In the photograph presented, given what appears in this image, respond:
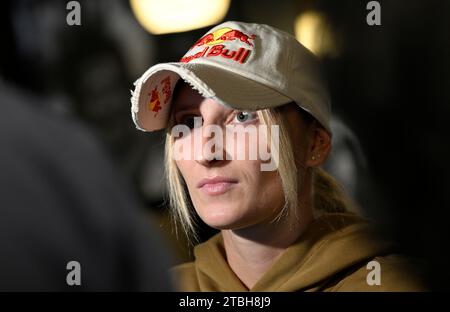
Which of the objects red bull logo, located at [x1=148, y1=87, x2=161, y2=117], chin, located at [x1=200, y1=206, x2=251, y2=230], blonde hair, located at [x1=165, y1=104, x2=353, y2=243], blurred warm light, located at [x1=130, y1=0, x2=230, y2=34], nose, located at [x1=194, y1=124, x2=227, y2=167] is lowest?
chin, located at [x1=200, y1=206, x2=251, y2=230]

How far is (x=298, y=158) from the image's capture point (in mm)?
793

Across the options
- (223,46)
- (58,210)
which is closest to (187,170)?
(223,46)

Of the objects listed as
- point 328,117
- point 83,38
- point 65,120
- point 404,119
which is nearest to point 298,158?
point 328,117

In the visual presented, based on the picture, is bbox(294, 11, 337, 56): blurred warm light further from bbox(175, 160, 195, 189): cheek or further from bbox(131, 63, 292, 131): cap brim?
bbox(175, 160, 195, 189): cheek

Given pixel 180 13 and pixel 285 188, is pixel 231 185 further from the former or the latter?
pixel 180 13

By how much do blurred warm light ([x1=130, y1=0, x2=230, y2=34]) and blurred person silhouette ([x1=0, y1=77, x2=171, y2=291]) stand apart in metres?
0.63

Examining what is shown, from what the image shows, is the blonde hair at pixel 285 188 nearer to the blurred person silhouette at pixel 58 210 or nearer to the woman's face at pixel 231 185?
the woman's face at pixel 231 185

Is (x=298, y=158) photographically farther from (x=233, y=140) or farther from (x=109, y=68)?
(x=109, y=68)

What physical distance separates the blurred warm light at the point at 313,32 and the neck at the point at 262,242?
8.3 inches

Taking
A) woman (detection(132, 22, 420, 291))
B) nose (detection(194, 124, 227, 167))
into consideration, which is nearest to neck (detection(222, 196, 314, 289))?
woman (detection(132, 22, 420, 291))

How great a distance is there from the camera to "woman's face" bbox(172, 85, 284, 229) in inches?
30.3

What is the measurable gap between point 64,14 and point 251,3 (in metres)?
0.26

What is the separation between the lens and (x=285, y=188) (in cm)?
78

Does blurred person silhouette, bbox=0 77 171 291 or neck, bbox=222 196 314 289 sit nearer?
blurred person silhouette, bbox=0 77 171 291
